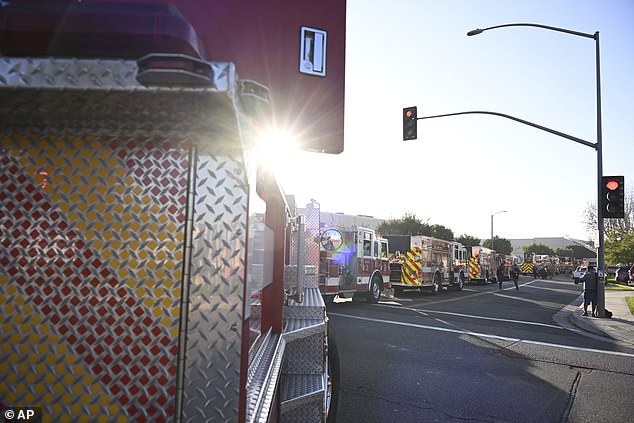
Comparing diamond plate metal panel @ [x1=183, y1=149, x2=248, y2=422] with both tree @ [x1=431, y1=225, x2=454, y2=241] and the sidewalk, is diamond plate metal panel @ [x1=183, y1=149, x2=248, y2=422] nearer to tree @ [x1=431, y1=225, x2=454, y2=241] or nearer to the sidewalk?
the sidewalk

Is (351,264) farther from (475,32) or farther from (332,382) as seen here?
(332,382)

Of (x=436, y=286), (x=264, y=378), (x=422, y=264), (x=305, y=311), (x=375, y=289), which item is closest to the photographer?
(x=264, y=378)

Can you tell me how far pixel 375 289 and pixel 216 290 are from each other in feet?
50.6

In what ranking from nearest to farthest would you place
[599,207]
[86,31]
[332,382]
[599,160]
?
1. [86,31]
2. [332,382]
3. [599,207]
4. [599,160]

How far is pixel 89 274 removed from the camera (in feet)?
4.21

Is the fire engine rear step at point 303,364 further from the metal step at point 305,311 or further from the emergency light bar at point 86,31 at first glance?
A: the emergency light bar at point 86,31

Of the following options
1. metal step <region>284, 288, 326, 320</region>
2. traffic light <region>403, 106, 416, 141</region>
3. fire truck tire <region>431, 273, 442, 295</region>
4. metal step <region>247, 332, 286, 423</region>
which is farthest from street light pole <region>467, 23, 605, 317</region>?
metal step <region>247, 332, 286, 423</region>

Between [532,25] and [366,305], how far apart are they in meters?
9.73

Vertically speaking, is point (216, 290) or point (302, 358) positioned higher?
point (216, 290)

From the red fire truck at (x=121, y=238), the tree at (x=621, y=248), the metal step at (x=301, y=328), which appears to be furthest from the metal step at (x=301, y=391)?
the tree at (x=621, y=248)

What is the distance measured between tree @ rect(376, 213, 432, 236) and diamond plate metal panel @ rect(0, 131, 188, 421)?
52.4m

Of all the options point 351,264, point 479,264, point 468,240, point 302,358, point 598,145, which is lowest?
point 479,264

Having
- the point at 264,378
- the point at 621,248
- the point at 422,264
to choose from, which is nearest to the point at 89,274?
the point at 264,378

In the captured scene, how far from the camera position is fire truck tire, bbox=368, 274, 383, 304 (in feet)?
52.3
